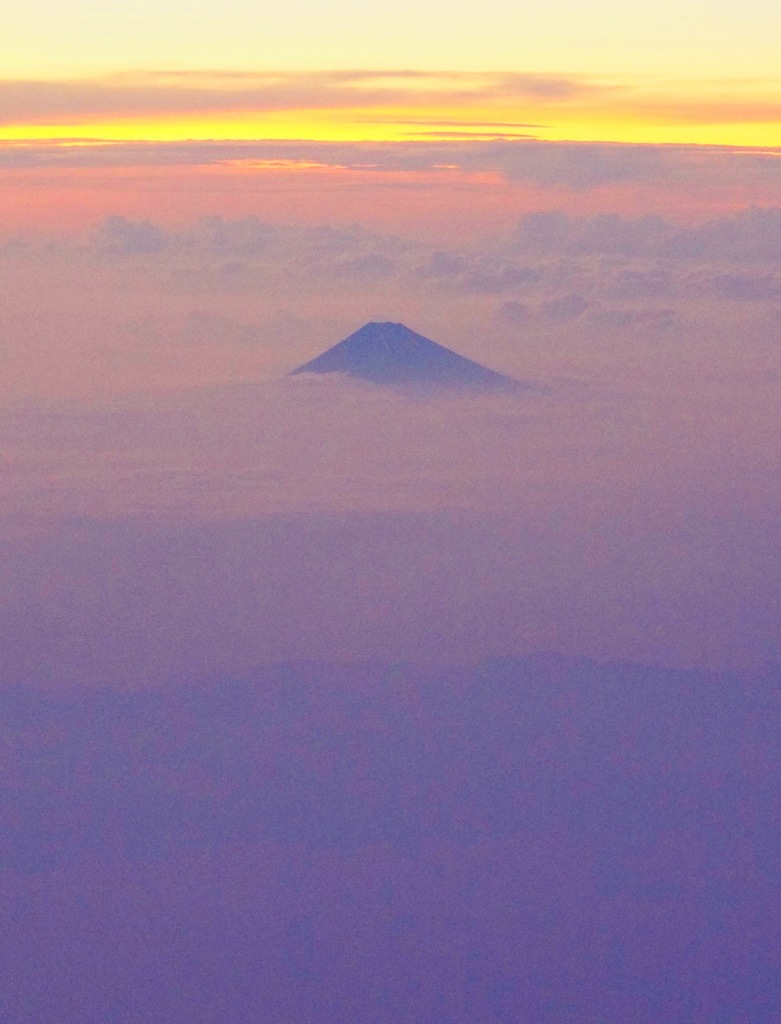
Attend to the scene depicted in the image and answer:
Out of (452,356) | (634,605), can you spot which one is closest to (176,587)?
(634,605)

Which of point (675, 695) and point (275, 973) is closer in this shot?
point (275, 973)

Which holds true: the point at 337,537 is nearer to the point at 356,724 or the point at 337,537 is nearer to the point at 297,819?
the point at 356,724

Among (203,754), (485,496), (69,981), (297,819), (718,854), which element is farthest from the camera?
(485,496)

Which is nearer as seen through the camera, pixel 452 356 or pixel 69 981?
pixel 69 981

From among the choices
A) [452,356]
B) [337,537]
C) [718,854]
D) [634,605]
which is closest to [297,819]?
[718,854]

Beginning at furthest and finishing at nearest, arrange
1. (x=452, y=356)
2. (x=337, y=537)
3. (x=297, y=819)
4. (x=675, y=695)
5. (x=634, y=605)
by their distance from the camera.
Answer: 1. (x=452, y=356)
2. (x=337, y=537)
3. (x=634, y=605)
4. (x=675, y=695)
5. (x=297, y=819)

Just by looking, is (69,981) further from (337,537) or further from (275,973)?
(337,537)

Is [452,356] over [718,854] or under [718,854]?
over
